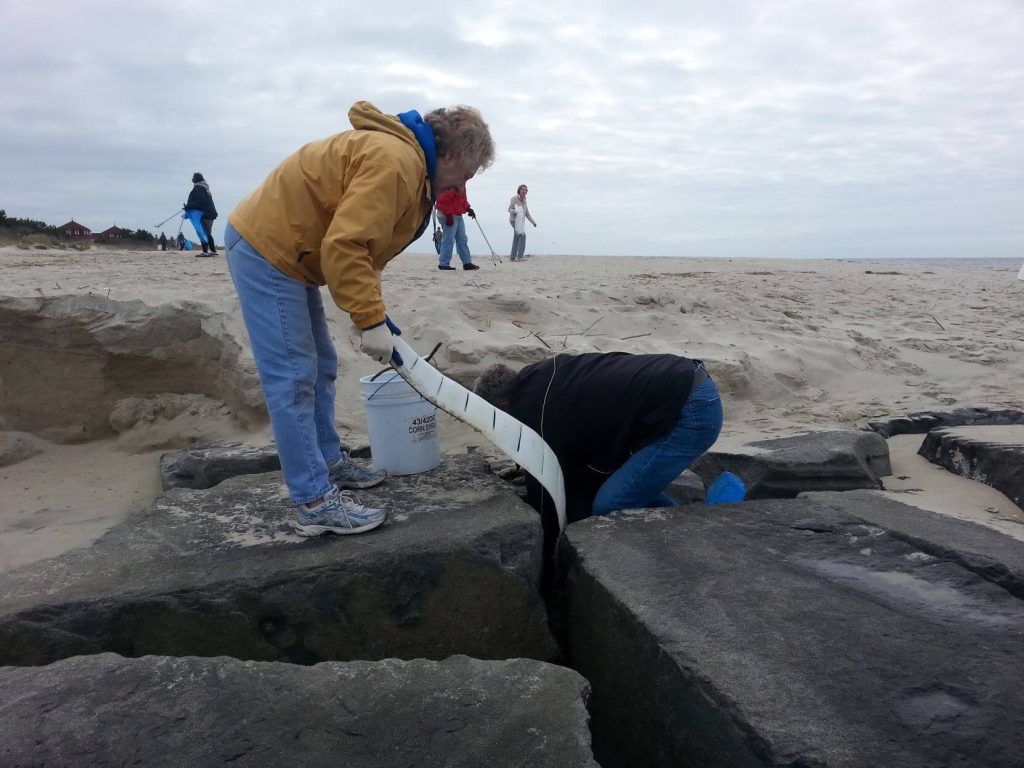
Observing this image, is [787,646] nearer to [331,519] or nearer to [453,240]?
[331,519]

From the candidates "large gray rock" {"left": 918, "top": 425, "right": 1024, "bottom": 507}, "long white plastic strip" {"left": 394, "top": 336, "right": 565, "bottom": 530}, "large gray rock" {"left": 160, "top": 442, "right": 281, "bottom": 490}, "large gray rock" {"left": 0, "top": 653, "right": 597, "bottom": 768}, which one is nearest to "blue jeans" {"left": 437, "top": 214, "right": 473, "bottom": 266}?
"large gray rock" {"left": 160, "top": 442, "right": 281, "bottom": 490}

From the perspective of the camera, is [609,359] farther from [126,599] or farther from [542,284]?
[542,284]

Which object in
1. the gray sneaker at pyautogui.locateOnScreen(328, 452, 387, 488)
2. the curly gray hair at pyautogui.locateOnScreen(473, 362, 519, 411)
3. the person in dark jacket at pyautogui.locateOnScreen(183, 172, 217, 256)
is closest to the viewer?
the curly gray hair at pyautogui.locateOnScreen(473, 362, 519, 411)

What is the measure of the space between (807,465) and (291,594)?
230 cm

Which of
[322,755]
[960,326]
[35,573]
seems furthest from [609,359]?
[960,326]

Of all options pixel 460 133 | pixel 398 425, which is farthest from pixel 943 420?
pixel 460 133

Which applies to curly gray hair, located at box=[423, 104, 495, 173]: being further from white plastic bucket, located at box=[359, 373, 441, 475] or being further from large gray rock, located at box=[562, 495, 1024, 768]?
large gray rock, located at box=[562, 495, 1024, 768]

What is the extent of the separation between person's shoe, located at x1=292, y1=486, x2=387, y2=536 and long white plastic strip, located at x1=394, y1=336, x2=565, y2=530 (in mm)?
462

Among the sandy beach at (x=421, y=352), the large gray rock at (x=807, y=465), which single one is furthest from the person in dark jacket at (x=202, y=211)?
the large gray rock at (x=807, y=465)

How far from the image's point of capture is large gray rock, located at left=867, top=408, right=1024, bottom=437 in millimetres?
3879

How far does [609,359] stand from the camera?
9.07 feet

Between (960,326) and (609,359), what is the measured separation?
501 centimetres

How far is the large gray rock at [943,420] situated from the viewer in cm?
388

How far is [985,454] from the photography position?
10.2 ft
